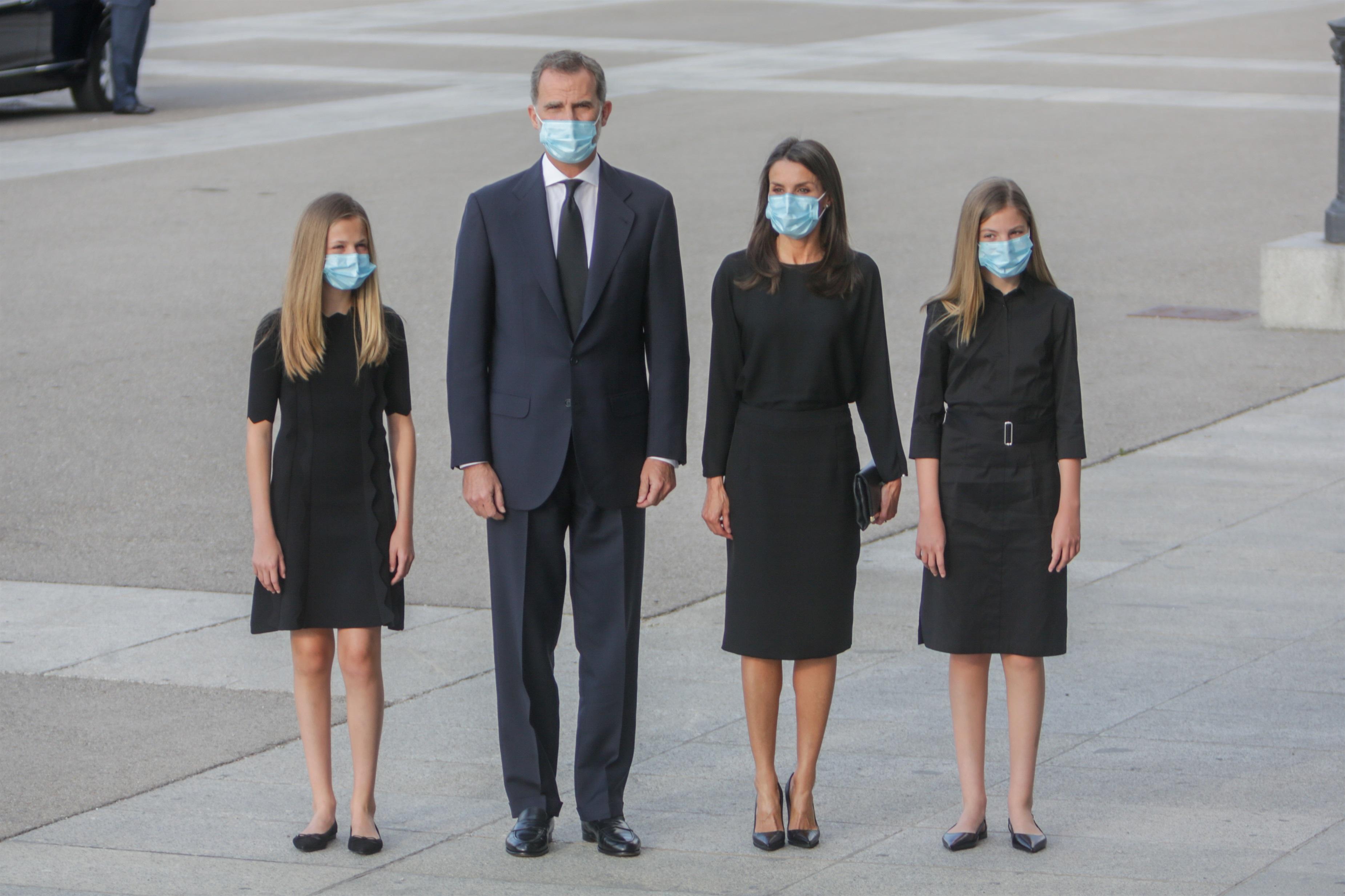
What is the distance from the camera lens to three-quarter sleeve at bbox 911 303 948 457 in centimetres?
466

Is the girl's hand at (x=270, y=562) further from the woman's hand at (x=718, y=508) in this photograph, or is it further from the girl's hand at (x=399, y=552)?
the woman's hand at (x=718, y=508)

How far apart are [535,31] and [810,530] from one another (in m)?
26.6

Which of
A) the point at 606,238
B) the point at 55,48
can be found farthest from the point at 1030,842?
the point at 55,48

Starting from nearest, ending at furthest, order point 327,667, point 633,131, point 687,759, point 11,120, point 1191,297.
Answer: point 327,667 < point 687,759 < point 1191,297 < point 633,131 < point 11,120

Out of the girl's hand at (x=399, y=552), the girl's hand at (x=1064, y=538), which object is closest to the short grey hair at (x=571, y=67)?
the girl's hand at (x=399, y=552)

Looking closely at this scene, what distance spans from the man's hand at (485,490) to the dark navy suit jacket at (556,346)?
0.07 feet

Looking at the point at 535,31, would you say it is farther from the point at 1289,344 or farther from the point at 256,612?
the point at 256,612

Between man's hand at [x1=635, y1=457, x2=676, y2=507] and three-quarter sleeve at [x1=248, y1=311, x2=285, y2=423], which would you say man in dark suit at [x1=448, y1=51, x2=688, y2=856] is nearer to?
man's hand at [x1=635, y1=457, x2=676, y2=507]

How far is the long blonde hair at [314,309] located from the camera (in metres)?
4.60

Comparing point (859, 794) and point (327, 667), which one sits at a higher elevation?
point (327, 667)

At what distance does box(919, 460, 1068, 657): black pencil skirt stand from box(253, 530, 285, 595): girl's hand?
1.60 meters

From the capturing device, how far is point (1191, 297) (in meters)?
→ 12.4

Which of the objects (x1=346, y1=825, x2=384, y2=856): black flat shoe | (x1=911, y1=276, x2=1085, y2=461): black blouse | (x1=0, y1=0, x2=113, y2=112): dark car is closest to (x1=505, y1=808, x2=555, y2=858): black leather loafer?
(x1=346, y1=825, x2=384, y2=856): black flat shoe

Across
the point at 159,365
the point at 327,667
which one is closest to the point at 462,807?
the point at 327,667
